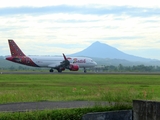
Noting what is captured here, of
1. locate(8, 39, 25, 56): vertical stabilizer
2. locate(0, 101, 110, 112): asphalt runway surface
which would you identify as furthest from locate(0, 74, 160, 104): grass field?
locate(8, 39, 25, 56): vertical stabilizer

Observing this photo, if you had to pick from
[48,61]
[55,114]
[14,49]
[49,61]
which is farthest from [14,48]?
[55,114]

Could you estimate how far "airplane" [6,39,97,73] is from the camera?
8700 cm

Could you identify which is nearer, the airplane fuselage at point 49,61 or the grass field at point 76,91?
the grass field at point 76,91

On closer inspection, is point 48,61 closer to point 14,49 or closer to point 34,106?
point 14,49

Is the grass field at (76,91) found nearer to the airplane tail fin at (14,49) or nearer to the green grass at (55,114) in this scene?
the green grass at (55,114)

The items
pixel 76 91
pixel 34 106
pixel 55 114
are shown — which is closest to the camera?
pixel 55 114

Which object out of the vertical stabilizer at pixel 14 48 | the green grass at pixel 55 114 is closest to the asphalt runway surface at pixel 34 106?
the green grass at pixel 55 114

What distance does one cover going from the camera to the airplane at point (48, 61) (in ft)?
285

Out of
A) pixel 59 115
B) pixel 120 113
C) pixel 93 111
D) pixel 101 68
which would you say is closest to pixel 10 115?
pixel 59 115

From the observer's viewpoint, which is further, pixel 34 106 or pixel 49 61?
pixel 49 61

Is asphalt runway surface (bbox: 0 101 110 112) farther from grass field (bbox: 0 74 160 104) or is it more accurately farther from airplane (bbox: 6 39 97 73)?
airplane (bbox: 6 39 97 73)

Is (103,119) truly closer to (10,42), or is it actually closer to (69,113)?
(69,113)

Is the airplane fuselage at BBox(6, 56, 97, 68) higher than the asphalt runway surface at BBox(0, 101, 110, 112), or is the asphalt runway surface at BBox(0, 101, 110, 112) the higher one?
the airplane fuselage at BBox(6, 56, 97, 68)

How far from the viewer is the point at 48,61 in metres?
92.4
